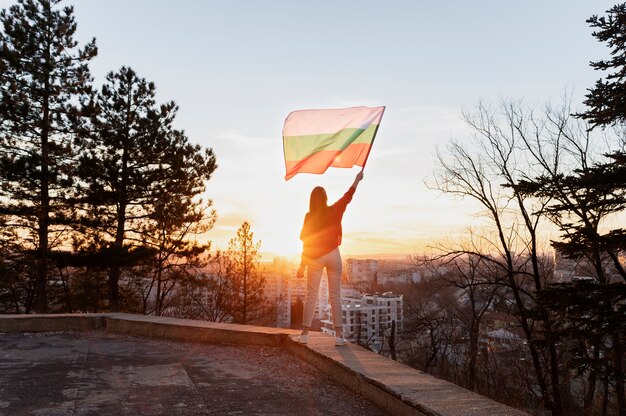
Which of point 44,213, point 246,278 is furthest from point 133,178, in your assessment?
point 246,278

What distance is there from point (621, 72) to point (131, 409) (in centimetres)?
1187

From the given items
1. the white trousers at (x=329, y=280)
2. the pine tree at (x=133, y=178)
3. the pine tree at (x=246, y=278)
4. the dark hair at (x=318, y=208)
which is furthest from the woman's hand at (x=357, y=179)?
the pine tree at (x=246, y=278)

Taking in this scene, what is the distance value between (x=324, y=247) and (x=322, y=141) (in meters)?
1.84

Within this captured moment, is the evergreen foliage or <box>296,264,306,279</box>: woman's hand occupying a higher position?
the evergreen foliage

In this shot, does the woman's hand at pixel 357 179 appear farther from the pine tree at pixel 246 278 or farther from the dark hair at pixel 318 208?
the pine tree at pixel 246 278

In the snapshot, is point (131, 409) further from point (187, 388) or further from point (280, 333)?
point (280, 333)

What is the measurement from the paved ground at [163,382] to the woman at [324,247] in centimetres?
73

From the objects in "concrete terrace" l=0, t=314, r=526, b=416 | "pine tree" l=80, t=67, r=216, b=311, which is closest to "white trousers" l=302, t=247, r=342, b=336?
"concrete terrace" l=0, t=314, r=526, b=416

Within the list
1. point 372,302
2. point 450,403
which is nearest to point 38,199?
point 450,403

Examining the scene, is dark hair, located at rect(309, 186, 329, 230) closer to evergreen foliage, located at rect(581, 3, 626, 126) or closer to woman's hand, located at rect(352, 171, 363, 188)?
woman's hand, located at rect(352, 171, 363, 188)

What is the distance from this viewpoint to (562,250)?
8898 millimetres

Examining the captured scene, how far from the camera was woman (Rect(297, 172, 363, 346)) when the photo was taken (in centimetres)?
533

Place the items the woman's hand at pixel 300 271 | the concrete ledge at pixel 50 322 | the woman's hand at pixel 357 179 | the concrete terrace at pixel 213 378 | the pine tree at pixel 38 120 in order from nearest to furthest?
the concrete terrace at pixel 213 378 → the woman's hand at pixel 357 179 → the woman's hand at pixel 300 271 → the concrete ledge at pixel 50 322 → the pine tree at pixel 38 120

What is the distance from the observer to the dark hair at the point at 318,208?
5.35 meters
